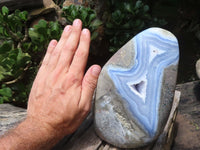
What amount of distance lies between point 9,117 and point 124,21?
4.81ft

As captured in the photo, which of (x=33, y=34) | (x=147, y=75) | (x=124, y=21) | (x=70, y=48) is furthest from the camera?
(x=124, y=21)

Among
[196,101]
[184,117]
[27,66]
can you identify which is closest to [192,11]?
[196,101]

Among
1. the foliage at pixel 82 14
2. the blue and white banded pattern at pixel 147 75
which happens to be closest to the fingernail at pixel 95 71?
the blue and white banded pattern at pixel 147 75

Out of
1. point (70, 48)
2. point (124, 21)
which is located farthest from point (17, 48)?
point (124, 21)

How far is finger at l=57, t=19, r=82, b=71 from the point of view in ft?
4.25

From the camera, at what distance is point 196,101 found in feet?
6.98

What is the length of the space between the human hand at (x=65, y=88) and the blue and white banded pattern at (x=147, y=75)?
20 centimetres

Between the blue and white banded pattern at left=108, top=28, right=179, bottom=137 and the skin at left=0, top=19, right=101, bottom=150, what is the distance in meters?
0.20

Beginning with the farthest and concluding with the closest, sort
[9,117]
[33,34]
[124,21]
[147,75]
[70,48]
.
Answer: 1. [124,21]
2. [33,34]
3. [9,117]
4. [70,48]
5. [147,75]

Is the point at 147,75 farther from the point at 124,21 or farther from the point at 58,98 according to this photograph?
the point at 124,21

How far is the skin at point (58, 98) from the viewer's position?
4.00 ft

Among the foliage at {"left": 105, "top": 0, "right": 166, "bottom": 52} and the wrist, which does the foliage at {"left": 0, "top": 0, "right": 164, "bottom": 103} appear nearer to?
the foliage at {"left": 105, "top": 0, "right": 166, "bottom": 52}

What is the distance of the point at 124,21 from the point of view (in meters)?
2.44

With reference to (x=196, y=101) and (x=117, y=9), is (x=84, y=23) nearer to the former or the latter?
(x=117, y=9)
